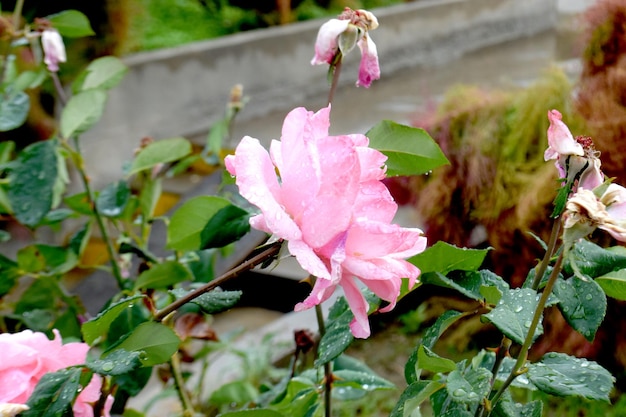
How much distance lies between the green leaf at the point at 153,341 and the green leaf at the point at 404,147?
6.5 inches

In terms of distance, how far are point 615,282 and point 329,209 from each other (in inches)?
7.0

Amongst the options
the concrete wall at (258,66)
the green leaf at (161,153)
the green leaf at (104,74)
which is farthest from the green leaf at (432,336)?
the concrete wall at (258,66)

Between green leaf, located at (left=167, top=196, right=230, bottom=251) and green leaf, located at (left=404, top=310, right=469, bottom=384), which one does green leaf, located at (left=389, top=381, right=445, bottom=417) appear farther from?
green leaf, located at (left=167, top=196, right=230, bottom=251)

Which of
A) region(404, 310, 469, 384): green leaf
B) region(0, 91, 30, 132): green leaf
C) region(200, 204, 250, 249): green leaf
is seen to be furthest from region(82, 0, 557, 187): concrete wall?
region(404, 310, 469, 384): green leaf

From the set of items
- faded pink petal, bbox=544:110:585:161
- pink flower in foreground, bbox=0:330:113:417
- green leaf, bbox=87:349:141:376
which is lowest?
pink flower in foreground, bbox=0:330:113:417

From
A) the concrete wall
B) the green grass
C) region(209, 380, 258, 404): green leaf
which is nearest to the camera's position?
region(209, 380, 258, 404): green leaf

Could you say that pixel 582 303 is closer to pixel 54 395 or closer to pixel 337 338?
pixel 337 338

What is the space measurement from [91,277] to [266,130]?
277 centimetres

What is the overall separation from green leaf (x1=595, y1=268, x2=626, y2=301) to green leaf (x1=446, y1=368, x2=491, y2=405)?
0.09 m

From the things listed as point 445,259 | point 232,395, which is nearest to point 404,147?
point 445,259

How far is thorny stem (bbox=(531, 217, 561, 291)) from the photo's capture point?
355mm

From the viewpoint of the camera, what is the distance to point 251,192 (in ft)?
1.03

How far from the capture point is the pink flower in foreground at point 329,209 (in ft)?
1.01

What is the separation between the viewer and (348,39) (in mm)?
455
